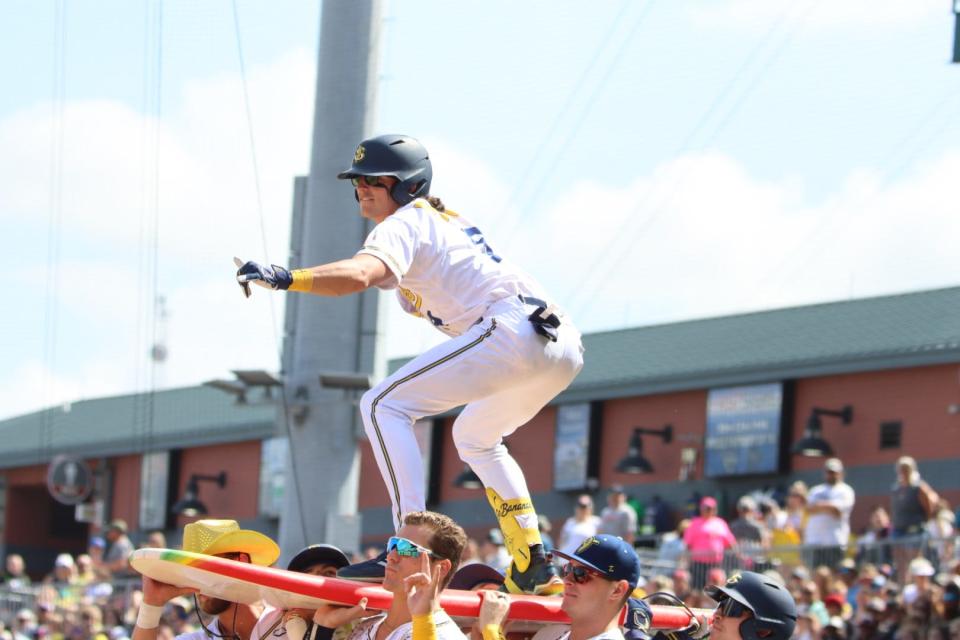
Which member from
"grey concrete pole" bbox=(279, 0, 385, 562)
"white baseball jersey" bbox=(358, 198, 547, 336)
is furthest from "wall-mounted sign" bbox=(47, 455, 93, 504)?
"white baseball jersey" bbox=(358, 198, 547, 336)

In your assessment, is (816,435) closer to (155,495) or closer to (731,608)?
(155,495)

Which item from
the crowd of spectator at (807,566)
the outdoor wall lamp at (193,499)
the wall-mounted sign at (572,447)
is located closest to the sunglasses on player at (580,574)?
the crowd of spectator at (807,566)

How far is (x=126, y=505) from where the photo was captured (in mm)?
46156

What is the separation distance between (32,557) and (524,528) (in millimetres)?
44058

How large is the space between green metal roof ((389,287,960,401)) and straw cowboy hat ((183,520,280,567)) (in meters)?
22.1

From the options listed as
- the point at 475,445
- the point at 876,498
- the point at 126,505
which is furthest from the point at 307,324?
the point at 126,505

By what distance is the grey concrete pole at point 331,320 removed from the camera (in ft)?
39.4

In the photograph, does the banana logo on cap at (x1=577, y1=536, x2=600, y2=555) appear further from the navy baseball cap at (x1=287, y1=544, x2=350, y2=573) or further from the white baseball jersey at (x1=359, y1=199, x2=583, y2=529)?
the navy baseball cap at (x1=287, y1=544, x2=350, y2=573)

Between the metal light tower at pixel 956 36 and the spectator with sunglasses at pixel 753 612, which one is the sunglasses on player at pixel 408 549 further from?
the metal light tower at pixel 956 36

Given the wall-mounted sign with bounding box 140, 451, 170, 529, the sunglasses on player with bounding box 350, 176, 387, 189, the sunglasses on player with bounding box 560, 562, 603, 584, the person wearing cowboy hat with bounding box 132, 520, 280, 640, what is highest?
the sunglasses on player with bounding box 350, 176, 387, 189

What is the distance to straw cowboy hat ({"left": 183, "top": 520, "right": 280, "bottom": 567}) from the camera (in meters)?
7.55

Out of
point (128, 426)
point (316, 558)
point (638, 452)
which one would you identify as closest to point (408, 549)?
point (316, 558)

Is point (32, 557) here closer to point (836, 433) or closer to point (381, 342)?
point (836, 433)

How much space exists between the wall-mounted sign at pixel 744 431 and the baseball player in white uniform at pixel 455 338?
22636mm
